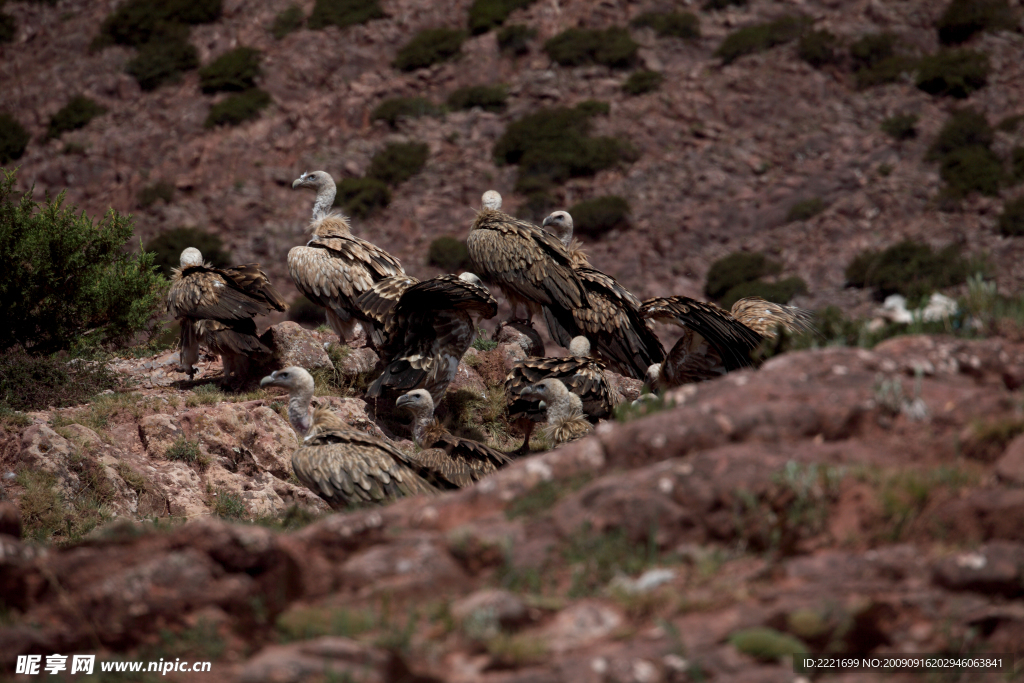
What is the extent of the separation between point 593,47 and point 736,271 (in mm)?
15020

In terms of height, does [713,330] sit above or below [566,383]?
A: above

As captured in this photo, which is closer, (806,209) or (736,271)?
(736,271)

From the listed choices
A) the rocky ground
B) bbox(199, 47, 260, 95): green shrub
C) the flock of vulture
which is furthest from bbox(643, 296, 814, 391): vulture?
bbox(199, 47, 260, 95): green shrub

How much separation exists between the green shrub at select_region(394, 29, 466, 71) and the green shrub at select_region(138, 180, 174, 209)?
12406 mm

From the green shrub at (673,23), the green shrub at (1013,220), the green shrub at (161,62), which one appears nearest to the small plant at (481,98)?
the green shrub at (673,23)

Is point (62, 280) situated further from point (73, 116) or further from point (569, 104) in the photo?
point (73, 116)

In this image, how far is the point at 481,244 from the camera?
13242 mm

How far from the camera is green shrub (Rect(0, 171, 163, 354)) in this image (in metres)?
12.9

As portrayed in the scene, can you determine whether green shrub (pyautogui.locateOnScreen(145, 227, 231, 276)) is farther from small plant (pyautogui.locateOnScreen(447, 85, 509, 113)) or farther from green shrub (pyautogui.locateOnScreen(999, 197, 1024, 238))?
green shrub (pyautogui.locateOnScreen(999, 197, 1024, 238))

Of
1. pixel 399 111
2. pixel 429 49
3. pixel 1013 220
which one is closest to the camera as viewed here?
pixel 1013 220

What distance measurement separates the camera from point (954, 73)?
41.1 meters

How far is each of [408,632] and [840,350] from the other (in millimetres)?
2609

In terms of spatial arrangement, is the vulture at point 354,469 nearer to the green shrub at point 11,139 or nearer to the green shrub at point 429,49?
the green shrub at point 429,49

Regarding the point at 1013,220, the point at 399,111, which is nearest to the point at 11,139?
the point at 399,111
